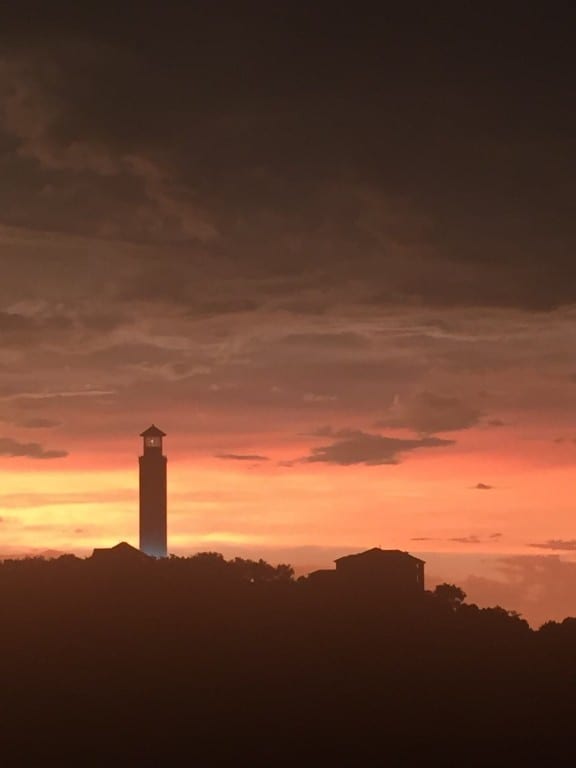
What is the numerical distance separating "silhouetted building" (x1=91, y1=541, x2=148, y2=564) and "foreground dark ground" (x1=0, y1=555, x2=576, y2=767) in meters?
4.03

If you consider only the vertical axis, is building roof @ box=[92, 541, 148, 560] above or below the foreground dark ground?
above

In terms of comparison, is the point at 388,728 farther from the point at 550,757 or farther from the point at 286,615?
the point at 286,615

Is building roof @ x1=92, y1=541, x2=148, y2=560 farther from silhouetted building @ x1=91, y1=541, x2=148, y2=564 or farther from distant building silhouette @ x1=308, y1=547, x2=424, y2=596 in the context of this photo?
distant building silhouette @ x1=308, y1=547, x2=424, y2=596

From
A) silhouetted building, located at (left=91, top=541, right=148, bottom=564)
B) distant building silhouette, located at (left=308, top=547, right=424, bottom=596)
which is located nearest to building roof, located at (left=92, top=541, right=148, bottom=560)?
silhouetted building, located at (left=91, top=541, right=148, bottom=564)

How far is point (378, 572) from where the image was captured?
87.9 metres

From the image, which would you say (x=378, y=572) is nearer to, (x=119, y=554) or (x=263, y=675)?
(x=119, y=554)

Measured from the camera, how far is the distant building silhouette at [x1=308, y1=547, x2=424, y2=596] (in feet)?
278

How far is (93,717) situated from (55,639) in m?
10.1

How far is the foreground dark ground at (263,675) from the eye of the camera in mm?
57250

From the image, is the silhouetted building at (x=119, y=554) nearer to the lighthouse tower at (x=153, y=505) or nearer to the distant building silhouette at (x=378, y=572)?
the lighthouse tower at (x=153, y=505)

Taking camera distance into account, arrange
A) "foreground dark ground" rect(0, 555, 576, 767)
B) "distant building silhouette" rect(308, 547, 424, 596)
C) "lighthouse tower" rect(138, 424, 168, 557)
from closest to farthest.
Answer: "foreground dark ground" rect(0, 555, 576, 767) < "distant building silhouette" rect(308, 547, 424, 596) < "lighthouse tower" rect(138, 424, 168, 557)

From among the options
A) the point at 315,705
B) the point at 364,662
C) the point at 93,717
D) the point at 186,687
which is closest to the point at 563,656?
the point at 364,662

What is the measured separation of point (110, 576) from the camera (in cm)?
8031

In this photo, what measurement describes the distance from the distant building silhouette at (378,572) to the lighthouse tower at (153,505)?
405 inches
